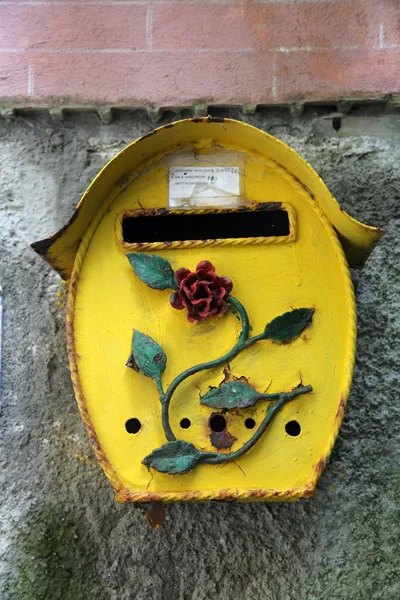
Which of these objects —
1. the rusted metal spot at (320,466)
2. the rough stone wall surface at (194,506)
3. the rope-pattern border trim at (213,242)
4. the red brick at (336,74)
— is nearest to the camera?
the rusted metal spot at (320,466)

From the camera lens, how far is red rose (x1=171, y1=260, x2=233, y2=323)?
0.94m

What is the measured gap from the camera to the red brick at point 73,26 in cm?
133

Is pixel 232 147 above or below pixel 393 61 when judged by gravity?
below

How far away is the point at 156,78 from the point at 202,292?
59cm

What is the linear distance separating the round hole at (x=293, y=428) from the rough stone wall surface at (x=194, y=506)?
0.84 ft

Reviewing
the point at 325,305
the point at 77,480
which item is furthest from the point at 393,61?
the point at 77,480

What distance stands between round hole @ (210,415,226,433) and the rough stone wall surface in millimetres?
257

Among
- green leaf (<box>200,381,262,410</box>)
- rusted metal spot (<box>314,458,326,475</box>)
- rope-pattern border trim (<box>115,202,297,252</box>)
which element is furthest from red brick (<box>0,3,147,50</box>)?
rusted metal spot (<box>314,458,326,475</box>)

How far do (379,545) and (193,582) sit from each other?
344 millimetres

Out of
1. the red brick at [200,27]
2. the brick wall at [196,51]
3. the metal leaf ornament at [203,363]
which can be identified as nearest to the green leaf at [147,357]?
the metal leaf ornament at [203,363]

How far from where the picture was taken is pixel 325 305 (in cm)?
97

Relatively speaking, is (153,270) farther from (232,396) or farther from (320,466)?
(320,466)

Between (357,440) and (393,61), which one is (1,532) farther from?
(393,61)

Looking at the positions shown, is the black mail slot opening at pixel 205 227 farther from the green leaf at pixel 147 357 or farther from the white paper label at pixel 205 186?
the green leaf at pixel 147 357
